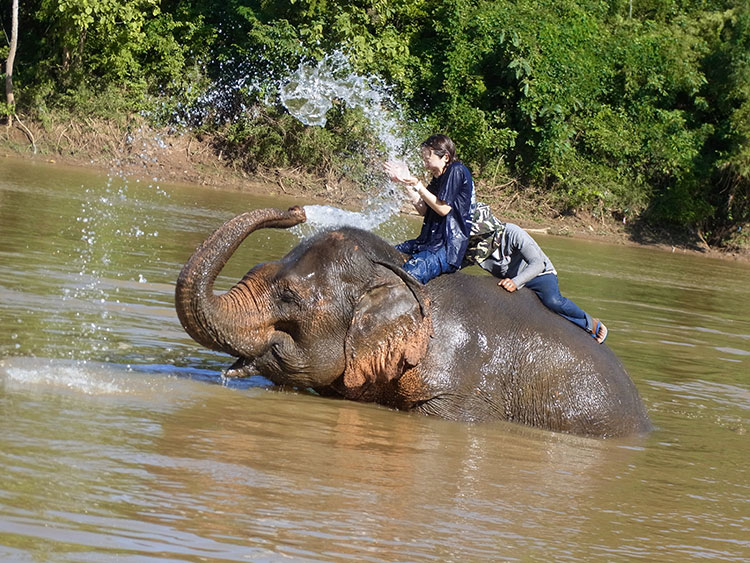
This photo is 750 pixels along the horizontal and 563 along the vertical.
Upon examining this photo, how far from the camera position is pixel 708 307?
13969 mm

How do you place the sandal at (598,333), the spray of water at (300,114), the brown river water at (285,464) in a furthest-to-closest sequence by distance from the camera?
the spray of water at (300,114)
the sandal at (598,333)
the brown river water at (285,464)

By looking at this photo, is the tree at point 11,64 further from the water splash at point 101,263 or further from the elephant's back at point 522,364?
the elephant's back at point 522,364

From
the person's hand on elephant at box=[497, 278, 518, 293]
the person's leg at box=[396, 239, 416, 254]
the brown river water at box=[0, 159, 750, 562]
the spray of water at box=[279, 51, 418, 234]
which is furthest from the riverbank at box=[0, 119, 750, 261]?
the person's hand on elephant at box=[497, 278, 518, 293]

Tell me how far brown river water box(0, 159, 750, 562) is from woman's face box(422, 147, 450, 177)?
142 centimetres

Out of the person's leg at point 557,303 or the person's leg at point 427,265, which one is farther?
the person's leg at point 557,303

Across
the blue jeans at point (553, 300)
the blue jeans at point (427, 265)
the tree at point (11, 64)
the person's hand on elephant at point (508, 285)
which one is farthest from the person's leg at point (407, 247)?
the tree at point (11, 64)

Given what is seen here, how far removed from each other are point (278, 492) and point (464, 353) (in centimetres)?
207

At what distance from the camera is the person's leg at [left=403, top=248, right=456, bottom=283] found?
247 inches

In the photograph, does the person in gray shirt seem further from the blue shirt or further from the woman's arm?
the woman's arm

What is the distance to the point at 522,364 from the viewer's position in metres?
6.33

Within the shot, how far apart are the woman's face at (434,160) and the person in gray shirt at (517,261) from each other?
335 mm

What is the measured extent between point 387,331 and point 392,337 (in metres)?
0.04

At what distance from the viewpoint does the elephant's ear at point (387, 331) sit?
5.99 metres

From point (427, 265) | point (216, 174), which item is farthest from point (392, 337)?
point (216, 174)
